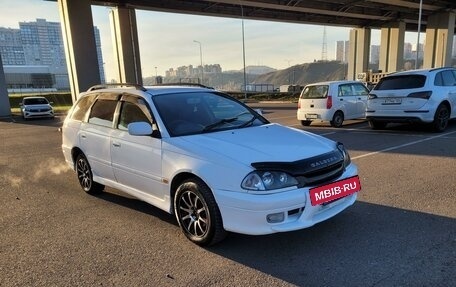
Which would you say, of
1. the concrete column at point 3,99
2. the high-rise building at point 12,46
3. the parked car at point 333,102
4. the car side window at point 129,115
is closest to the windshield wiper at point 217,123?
the car side window at point 129,115

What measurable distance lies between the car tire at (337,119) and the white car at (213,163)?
8.32 m

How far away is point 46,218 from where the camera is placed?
16.9 ft

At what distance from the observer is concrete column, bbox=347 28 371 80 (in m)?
55.0

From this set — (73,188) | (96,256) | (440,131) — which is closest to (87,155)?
(73,188)

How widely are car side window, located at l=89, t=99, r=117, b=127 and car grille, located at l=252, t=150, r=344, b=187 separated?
2.66m

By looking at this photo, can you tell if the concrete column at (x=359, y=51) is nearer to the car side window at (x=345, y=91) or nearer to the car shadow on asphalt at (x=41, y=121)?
the car shadow on asphalt at (x=41, y=121)

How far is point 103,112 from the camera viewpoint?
5.61m

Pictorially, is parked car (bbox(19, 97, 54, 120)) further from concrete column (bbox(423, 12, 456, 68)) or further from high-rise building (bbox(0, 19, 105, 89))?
high-rise building (bbox(0, 19, 105, 89))

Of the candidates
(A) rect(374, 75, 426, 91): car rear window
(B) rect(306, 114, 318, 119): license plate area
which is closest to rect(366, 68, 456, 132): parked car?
(A) rect(374, 75, 426, 91): car rear window

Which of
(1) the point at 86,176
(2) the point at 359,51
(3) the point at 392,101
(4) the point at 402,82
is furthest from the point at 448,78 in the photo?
(2) the point at 359,51

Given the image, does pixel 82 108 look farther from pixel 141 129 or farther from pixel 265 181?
pixel 265 181

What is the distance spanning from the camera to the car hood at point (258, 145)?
3.75 metres

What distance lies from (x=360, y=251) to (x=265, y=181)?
1.19 m

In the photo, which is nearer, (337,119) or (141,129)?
(141,129)
